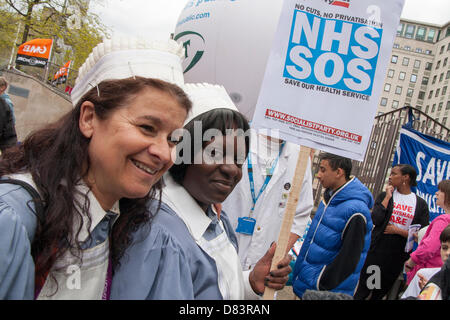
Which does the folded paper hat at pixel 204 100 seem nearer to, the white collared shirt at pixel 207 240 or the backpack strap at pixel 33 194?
the white collared shirt at pixel 207 240

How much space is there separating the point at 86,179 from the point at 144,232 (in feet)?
0.91

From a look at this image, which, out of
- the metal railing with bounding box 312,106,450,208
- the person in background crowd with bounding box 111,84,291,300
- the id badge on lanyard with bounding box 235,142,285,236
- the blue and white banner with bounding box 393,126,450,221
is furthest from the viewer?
the metal railing with bounding box 312,106,450,208

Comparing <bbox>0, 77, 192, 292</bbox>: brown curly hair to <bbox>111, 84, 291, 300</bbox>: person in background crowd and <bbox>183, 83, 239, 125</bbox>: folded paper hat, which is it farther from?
<bbox>183, 83, 239, 125</bbox>: folded paper hat

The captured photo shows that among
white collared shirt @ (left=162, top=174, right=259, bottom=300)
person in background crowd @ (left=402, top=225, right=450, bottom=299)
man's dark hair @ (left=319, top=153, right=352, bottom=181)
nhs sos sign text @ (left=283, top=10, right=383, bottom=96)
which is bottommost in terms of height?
person in background crowd @ (left=402, top=225, right=450, bottom=299)

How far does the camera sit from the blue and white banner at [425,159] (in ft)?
16.6

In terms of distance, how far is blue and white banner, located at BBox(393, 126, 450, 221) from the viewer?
5.07m

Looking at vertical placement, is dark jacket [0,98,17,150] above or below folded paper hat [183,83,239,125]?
below

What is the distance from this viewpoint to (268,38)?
9.68ft

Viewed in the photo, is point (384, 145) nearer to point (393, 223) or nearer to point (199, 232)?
point (393, 223)

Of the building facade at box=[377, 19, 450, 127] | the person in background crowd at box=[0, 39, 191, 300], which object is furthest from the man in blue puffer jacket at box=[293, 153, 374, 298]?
the building facade at box=[377, 19, 450, 127]

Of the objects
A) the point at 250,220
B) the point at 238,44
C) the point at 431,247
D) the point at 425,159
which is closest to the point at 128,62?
the point at 250,220

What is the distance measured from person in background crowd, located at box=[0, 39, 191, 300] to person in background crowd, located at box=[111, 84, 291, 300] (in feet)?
0.36

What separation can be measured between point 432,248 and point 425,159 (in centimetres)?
187
